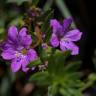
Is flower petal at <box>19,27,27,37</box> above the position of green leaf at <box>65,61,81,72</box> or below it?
above

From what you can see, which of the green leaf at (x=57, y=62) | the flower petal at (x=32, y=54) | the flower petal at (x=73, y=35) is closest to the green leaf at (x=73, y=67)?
the green leaf at (x=57, y=62)

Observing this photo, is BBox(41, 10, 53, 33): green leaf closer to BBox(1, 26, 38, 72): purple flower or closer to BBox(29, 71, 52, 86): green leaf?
BBox(1, 26, 38, 72): purple flower

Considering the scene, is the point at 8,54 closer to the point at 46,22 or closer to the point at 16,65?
the point at 16,65

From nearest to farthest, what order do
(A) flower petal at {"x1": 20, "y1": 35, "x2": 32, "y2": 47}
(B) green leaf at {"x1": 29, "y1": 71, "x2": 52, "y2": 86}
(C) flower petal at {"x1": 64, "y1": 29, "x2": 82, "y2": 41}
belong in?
1. (B) green leaf at {"x1": 29, "y1": 71, "x2": 52, "y2": 86}
2. (A) flower petal at {"x1": 20, "y1": 35, "x2": 32, "y2": 47}
3. (C) flower petal at {"x1": 64, "y1": 29, "x2": 82, "y2": 41}

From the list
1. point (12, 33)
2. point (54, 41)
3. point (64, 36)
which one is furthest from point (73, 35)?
point (12, 33)

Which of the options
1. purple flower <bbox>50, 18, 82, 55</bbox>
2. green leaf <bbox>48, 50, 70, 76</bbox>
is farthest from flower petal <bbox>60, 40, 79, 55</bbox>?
green leaf <bbox>48, 50, 70, 76</bbox>

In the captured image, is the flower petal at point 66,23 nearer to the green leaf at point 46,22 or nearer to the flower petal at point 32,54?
the green leaf at point 46,22

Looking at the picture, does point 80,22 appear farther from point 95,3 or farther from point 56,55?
point 56,55
